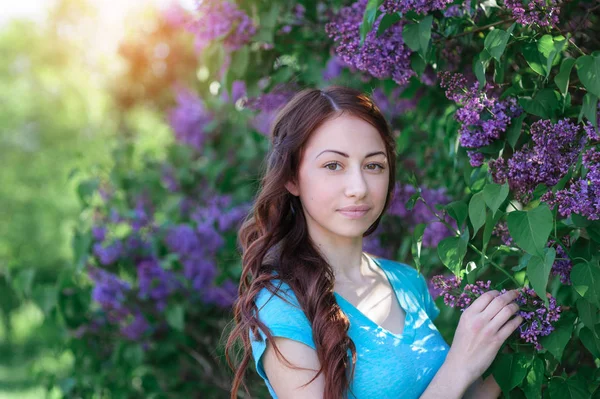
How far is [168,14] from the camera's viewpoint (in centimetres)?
539

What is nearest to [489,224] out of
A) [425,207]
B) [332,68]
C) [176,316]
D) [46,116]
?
[425,207]

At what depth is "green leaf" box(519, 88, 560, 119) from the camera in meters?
1.73

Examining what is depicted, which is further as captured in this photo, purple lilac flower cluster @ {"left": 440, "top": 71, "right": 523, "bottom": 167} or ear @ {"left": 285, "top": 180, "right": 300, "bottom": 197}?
ear @ {"left": 285, "top": 180, "right": 300, "bottom": 197}

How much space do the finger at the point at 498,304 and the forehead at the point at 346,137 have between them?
1.61ft

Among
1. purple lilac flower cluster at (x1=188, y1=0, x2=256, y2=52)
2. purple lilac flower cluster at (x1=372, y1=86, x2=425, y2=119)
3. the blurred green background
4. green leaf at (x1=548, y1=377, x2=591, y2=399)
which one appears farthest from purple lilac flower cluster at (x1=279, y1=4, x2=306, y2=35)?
the blurred green background

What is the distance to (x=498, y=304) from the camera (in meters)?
1.63

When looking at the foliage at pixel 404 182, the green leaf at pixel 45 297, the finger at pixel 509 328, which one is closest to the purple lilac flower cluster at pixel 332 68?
the foliage at pixel 404 182

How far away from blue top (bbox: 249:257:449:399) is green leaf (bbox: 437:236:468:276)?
273 mm

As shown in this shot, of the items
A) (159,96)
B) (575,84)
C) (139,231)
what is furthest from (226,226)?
(159,96)

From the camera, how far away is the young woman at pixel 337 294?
1694 millimetres

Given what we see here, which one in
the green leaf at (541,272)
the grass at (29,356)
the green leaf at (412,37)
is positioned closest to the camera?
the green leaf at (541,272)

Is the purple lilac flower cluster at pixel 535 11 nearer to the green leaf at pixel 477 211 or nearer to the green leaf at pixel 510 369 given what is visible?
the green leaf at pixel 477 211

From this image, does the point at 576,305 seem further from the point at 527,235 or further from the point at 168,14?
the point at 168,14

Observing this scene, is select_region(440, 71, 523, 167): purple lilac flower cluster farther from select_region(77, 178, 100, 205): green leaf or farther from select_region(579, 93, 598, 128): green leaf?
select_region(77, 178, 100, 205): green leaf
